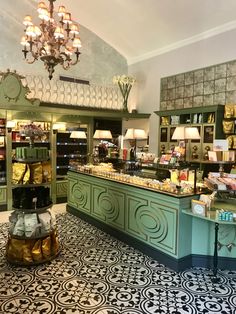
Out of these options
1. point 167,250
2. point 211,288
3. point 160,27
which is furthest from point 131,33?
point 211,288

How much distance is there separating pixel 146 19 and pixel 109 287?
6196mm

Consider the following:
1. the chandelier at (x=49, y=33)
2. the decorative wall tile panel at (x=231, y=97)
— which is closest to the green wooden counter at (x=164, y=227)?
the chandelier at (x=49, y=33)

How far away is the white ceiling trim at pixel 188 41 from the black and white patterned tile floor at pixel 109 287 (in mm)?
5091

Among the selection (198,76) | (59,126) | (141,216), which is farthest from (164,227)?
(198,76)

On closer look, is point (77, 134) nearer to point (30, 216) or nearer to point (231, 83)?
point (30, 216)

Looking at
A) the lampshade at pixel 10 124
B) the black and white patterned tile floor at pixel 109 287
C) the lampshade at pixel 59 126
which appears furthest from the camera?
the lampshade at pixel 59 126

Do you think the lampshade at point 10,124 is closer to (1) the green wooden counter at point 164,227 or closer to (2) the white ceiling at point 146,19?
(2) the white ceiling at point 146,19

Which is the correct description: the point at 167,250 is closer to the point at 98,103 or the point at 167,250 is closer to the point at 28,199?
the point at 28,199

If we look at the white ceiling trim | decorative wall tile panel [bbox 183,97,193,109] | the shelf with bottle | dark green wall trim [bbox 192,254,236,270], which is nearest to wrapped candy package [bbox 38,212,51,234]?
dark green wall trim [bbox 192,254,236,270]

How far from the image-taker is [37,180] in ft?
12.1

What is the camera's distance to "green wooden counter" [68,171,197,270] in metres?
3.46

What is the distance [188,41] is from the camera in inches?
269

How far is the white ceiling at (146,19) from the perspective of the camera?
5.80 metres

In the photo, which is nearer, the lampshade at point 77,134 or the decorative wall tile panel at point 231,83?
the decorative wall tile panel at point 231,83
